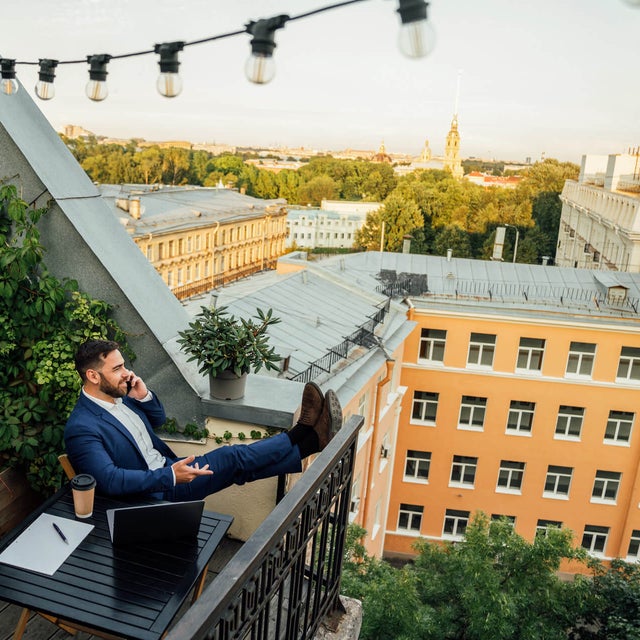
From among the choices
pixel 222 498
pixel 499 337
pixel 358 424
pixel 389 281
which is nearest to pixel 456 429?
pixel 499 337

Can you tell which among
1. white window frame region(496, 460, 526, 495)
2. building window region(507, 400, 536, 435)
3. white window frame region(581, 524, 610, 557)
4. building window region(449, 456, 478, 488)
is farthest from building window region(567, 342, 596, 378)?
white window frame region(581, 524, 610, 557)

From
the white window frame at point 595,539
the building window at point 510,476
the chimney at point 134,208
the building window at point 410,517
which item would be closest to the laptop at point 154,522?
the building window at point 510,476

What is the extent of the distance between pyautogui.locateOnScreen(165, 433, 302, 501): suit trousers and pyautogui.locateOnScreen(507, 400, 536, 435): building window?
59.3 feet

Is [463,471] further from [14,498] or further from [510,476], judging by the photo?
[14,498]

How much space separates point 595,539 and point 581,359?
6.35m

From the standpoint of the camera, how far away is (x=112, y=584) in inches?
98.0

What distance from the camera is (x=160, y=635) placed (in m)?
2.24

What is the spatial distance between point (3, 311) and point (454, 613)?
33.1ft

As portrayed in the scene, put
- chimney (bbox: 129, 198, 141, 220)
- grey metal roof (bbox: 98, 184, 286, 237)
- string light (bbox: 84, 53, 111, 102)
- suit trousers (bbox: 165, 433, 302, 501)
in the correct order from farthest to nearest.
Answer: grey metal roof (bbox: 98, 184, 286, 237)
chimney (bbox: 129, 198, 141, 220)
string light (bbox: 84, 53, 111, 102)
suit trousers (bbox: 165, 433, 302, 501)

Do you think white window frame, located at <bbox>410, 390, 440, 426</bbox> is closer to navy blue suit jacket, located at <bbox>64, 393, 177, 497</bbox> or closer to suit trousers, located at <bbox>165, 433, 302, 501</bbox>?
suit trousers, located at <bbox>165, 433, 302, 501</bbox>

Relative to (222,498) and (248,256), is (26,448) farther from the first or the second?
(248,256)

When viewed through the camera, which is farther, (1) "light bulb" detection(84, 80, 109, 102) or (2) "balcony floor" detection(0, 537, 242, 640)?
(1) "light bulb" detection(84, 80, 109, 102)

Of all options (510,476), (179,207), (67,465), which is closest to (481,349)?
(510,476)

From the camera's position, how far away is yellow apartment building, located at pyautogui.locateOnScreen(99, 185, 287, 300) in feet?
137
